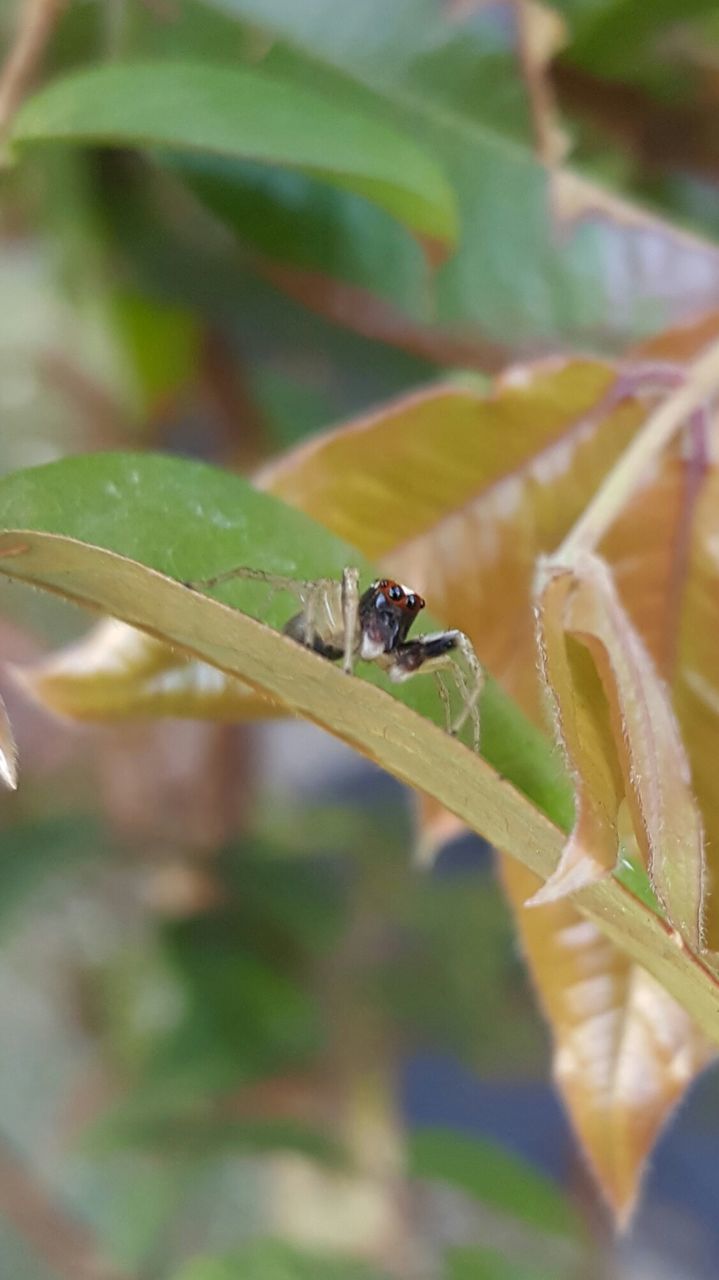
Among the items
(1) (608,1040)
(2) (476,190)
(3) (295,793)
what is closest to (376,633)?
(1) (608,1040)

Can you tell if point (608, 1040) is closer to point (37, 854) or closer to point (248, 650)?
point (248, 650)

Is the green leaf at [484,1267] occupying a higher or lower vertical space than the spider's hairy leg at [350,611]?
lower

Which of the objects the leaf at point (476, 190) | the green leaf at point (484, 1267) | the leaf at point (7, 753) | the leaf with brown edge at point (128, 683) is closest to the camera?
the leaf at point (7, 753)

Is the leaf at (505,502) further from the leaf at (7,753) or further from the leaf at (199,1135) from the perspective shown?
the leaf at (199,1135)

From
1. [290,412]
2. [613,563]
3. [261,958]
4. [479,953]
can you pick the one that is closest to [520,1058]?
[479,953]

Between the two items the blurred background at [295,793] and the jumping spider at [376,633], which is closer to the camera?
the jumping spider at [376,633]

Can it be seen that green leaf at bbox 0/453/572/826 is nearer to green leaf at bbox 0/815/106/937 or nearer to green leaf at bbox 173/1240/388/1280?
green leaf at bbox 173/1240/388/1280

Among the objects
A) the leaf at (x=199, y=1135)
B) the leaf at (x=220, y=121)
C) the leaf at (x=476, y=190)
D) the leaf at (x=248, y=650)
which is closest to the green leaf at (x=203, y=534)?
the leaf at (x=248, y=650)
